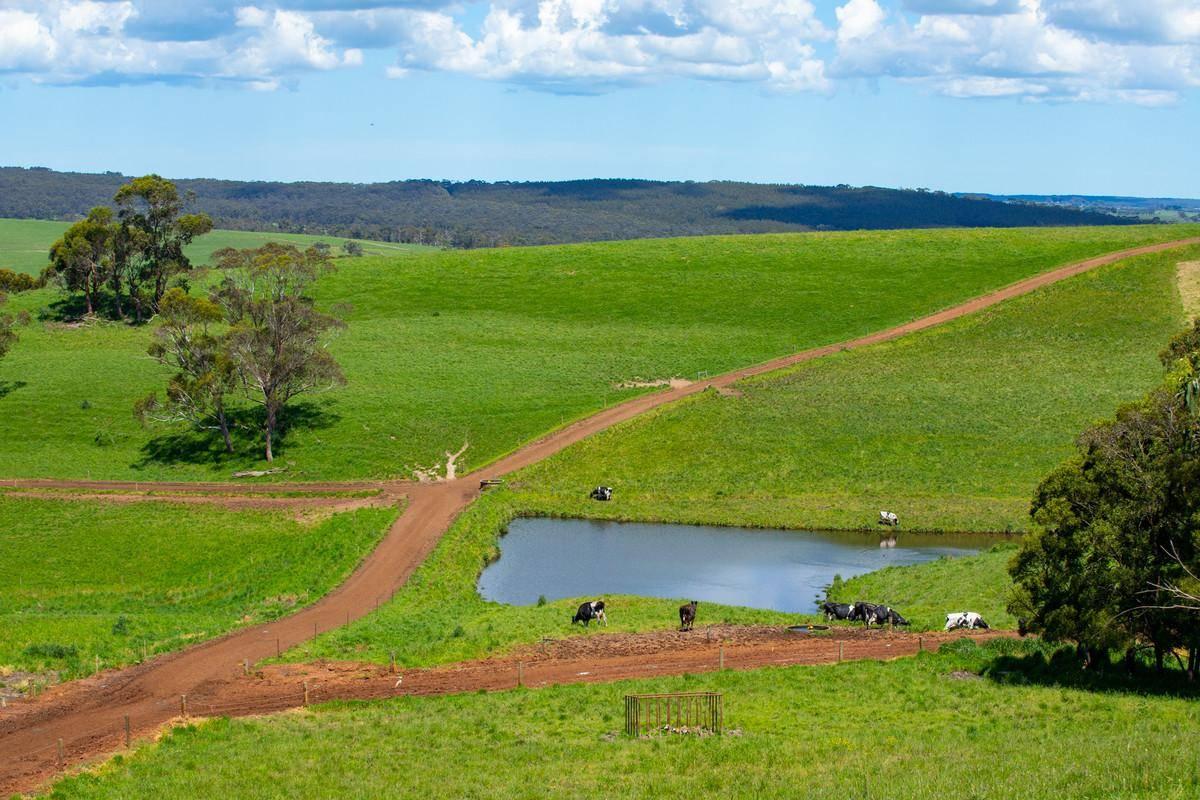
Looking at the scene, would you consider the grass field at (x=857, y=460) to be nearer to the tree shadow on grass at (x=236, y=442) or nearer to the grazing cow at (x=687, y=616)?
the grazing cow at (x=687, y=616)

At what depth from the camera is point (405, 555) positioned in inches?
2005

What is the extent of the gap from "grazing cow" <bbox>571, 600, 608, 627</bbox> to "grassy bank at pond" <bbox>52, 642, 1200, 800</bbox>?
6.94 m

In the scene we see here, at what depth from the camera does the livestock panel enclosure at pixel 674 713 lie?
1114 inches

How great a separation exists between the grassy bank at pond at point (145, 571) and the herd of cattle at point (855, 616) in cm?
1061

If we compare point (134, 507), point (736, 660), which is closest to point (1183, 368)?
point (736, 660)

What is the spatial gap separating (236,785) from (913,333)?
72575 mm

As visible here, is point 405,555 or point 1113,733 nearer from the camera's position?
point 1113,733

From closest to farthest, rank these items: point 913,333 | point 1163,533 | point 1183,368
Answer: point 1163,533 → point 1183,368 → point 913,333

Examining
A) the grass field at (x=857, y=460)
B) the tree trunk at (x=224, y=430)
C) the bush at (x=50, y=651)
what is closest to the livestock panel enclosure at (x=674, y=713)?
the grass field at (x=857, y=460)

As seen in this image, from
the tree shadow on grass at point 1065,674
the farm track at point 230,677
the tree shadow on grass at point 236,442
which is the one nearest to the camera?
the farm track at point 230,677

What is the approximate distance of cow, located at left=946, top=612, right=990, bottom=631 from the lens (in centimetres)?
3762

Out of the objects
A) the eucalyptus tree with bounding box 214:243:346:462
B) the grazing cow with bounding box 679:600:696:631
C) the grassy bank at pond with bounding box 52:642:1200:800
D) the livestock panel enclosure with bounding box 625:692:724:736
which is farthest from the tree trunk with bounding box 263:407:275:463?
the livestock panel enclosure with bounding box 625:692:724:736

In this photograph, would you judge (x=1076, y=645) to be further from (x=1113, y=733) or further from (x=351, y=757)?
(x=351, y=757)

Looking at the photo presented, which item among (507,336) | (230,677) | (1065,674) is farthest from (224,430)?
(1065,674)
